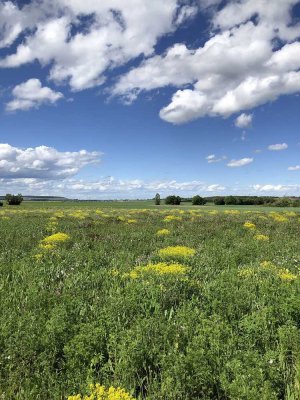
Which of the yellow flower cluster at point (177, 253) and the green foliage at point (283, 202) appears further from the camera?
the green foliage at point (283, 202)

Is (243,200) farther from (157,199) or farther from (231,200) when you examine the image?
(157,199)

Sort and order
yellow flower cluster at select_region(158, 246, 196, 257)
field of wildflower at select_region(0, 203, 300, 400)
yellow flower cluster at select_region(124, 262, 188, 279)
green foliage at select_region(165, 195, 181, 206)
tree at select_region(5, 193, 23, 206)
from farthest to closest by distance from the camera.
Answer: green foliage at select_region(165, 195, 181, 206)
tree at select_region(5, 193, 23, 206)
yellow flower cluster at select_region(158, 246, 196, 257)
yellow flower cluster at select_region(124, 262, 188, 279)
field of wildflower at select_region(0, 203, 300, 400)

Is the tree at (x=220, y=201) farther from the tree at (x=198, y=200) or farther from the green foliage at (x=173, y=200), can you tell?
the green foliage at (x=173, y=200)

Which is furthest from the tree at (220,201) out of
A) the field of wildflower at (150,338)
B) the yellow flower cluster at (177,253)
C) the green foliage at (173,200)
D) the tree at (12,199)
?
the field of wildflower at (150,338)

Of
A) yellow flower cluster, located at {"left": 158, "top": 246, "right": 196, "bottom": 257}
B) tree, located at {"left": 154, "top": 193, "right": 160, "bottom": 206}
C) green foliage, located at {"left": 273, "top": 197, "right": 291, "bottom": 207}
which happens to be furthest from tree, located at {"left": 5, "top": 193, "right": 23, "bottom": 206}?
yellow flower cluster, located at {"left": 158, "top": 246, "right": 196, "bottom": 257}

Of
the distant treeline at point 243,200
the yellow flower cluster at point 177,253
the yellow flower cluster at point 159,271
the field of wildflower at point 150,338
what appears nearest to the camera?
the field of wildflower at point 150,338

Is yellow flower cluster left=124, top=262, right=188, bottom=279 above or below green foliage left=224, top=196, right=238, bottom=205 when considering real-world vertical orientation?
below

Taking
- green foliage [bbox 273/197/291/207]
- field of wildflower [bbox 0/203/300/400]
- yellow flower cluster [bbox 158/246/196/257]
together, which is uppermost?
green foliage [bbox 273/197/291/207]

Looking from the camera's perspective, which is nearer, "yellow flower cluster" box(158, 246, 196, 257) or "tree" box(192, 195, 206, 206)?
"yellow flower cluster" box(158, 246, 196, 257)

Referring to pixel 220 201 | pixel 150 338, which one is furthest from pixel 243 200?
pixel 150 338

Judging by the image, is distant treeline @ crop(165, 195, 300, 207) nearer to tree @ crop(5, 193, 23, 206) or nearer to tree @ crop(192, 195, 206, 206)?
tree @ crop(192, 195, 206, 206)

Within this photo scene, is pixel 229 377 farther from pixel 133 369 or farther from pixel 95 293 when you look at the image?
pixel 95 293

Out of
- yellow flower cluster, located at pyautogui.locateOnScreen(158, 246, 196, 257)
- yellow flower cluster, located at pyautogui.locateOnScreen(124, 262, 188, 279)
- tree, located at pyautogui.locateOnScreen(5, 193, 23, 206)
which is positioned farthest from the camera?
tree, located at pyautogui.locateOnScreen(5, 193, 23, 206)

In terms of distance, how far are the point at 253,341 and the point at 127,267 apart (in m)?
6.14
